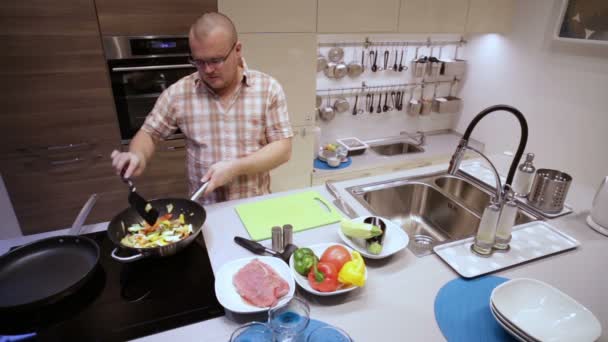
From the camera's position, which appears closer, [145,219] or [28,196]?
[145,219]

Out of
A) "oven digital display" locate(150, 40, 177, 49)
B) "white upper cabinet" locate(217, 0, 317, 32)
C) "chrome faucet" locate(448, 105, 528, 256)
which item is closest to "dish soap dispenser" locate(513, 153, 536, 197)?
"chrome faucet" locate(448, 105, 528, 256)

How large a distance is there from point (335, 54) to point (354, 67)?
193mm

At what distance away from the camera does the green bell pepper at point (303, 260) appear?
3.41 feet

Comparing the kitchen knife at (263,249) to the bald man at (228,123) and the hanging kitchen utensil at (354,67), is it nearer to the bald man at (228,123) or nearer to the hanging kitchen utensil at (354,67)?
the bald man at (228,123)

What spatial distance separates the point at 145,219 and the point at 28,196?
1.47 meters

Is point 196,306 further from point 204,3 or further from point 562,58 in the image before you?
point 562,58

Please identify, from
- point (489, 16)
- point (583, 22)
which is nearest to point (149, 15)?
point (489, 16)

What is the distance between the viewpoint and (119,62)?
201cm

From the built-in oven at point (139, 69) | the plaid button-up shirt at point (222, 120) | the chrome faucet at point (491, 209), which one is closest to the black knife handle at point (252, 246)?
the plaid button-up shirt at point (222, 120)

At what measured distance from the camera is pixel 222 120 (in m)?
1.57

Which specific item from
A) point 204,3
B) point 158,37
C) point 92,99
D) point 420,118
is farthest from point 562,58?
point 92,99

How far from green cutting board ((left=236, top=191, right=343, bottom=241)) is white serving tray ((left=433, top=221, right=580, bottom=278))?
0.43 metres

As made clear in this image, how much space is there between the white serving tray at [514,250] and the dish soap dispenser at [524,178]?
0.26m

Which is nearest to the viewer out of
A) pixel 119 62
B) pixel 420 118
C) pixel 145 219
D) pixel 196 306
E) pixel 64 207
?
pixel 196 306
